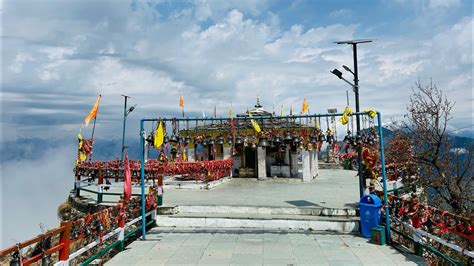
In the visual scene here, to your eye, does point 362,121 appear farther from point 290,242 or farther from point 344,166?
point 344,166

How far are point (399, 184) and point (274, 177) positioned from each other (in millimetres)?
10005

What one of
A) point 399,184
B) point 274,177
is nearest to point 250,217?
point 399,184

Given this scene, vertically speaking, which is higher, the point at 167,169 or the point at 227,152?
the point at 227,152

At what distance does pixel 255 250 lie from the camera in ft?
28.2

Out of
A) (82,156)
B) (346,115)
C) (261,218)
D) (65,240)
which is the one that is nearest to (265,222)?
(261,218)

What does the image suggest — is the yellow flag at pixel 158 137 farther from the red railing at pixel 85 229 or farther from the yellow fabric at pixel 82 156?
the yellow fabric at pixel 82 156

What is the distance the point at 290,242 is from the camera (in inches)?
367

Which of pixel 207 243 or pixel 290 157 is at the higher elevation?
pixel 290 157

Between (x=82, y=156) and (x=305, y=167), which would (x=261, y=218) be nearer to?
(x=305, y=167)

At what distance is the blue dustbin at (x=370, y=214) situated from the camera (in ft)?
31.6

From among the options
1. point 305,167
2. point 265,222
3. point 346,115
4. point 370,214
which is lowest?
point 265,222

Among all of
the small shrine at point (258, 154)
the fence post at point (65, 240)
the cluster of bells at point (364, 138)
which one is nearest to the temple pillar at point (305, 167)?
the small shrine at point (258, 154)

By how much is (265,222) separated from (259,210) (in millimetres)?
1336

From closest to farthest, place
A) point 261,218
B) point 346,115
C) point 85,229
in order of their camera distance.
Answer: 1. point 85,229
2. point 346,115
3. point 261,218
